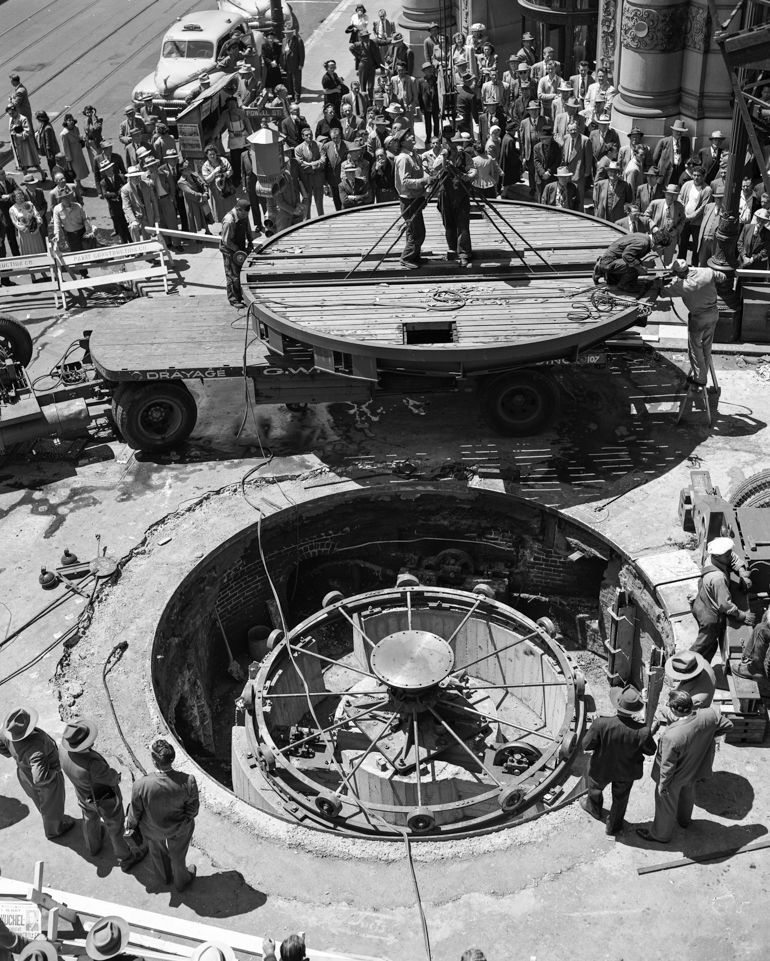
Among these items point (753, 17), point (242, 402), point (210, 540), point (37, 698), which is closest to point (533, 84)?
point (753, 17)

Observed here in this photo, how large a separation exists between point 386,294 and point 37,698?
257 inches

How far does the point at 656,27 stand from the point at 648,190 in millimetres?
4479

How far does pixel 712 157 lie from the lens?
18.6 meters

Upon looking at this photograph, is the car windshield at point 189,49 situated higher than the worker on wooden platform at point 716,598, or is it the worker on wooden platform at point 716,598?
the car windshield at point 189,49

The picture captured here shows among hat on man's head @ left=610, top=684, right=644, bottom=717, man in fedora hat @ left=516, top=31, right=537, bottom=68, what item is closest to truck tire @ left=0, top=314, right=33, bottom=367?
hat on man's head @ left=610, top=684, right=644, bottom=717

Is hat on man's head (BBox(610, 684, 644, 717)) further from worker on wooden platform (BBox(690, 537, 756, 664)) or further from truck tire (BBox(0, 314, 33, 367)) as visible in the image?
truck tire (BBox(0, 314, 33, 367))

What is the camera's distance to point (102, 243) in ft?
67.8

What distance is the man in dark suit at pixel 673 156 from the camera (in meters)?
18.8

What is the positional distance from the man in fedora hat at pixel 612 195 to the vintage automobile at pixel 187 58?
1092 cm

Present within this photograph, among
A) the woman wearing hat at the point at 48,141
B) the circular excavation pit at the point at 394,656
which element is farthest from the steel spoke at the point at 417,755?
the woman wearing hat at the point at 48,141

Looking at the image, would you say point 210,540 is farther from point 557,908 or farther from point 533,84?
point 533,84

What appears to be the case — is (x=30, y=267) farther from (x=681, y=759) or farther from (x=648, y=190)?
(x=681, y=759)

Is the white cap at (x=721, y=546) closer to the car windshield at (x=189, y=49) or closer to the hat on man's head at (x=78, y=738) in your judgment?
the hat on man's head at (x=78, y=738)

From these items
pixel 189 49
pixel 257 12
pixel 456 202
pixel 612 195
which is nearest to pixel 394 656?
pixel 456 202
